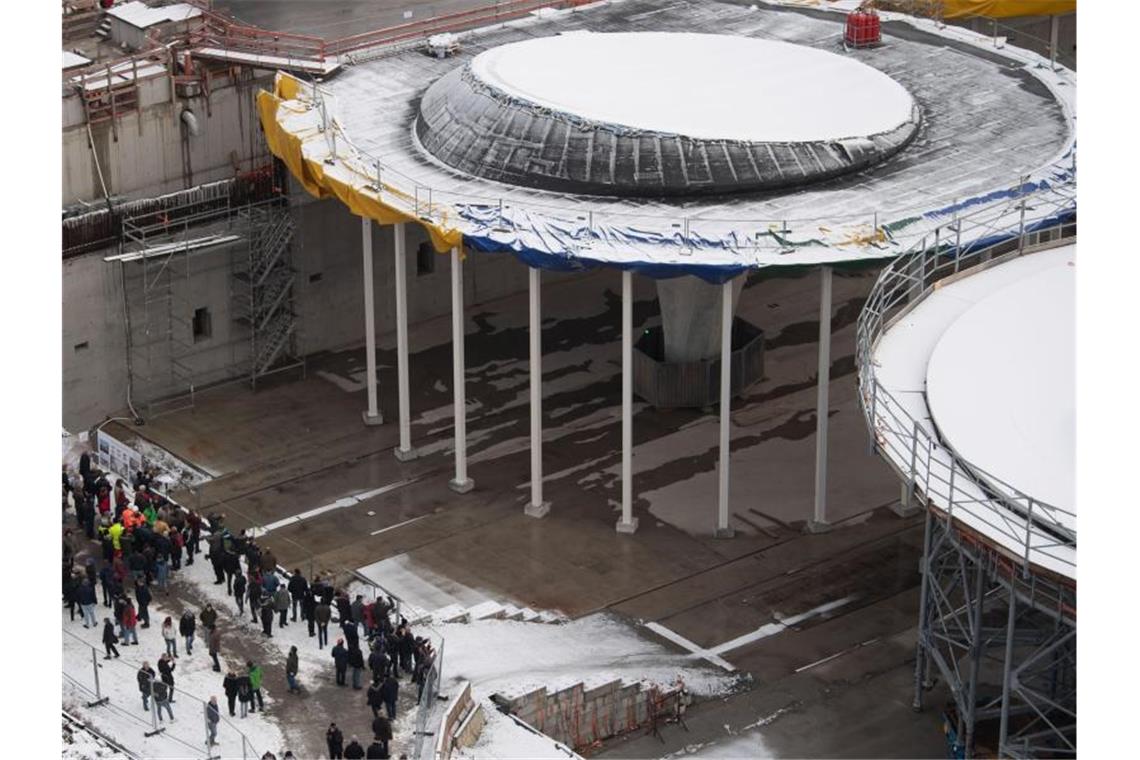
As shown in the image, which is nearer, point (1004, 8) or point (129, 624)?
point (129, 624)

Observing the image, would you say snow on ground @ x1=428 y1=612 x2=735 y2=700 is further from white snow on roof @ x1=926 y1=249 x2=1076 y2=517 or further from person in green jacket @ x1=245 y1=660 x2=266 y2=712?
white snow on roof @ x1=926 y1=249 x2=1076 y2=517

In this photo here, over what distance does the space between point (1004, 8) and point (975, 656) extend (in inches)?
1770

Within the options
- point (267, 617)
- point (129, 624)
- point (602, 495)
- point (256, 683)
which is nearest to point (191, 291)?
point (602, 495)

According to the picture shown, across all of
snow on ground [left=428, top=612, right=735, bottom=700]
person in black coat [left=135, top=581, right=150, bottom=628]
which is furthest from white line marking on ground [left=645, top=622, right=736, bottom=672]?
person in black coat [left=135, top=581, right=150, bottom=628]

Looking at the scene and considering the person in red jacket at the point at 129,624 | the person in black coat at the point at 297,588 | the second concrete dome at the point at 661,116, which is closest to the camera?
the person in red jacket at the point at 129,624

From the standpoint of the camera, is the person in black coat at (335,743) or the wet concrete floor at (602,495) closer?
the person in black coat at (335,743)

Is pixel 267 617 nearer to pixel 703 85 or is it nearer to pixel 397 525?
Result: pixel 397 525

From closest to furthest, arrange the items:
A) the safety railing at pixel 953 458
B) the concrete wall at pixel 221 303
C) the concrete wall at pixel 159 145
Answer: the safety railing at pixel 953 458
the concrete wall at pixel 159 145
the concrete wall at pixel 221 303

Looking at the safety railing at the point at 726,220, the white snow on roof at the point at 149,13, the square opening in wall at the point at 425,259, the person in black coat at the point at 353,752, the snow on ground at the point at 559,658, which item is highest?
the white snow on roof at the point at 149,13

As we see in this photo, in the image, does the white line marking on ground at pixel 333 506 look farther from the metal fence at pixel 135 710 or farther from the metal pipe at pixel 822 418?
the metal pipe at pixel 822 418

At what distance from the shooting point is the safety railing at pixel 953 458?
59.2 metres

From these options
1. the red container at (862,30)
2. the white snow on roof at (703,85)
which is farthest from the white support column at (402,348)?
the red container at (862,30)

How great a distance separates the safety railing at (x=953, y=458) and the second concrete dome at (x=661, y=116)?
5.89 m

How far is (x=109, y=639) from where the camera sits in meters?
67.9
